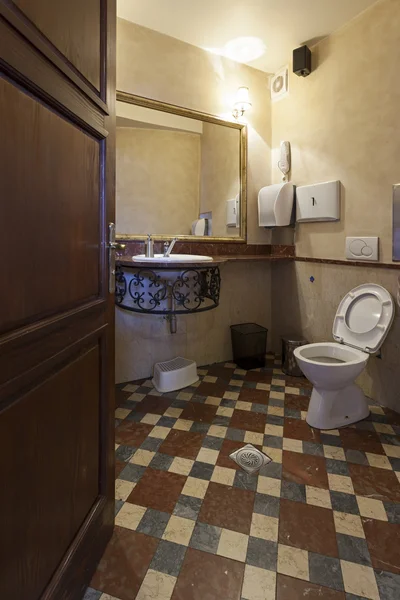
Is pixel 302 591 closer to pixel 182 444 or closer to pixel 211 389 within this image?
pixel 182 444

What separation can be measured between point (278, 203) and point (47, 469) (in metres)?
2.32

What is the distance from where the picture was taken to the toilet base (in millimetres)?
1793

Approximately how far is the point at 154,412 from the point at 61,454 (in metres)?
1.23

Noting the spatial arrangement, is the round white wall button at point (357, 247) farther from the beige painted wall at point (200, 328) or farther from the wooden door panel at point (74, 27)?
the wooden door panel at point (74, 27)

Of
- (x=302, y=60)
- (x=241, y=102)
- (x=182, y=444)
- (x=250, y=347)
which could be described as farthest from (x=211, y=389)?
(x=302, y=60)

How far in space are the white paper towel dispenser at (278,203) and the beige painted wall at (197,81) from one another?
16 centimetres

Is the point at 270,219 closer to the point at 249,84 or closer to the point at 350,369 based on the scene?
the point at 249,84

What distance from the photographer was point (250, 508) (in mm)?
1266

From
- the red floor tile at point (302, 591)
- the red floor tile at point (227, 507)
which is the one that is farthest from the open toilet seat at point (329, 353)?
the red floor tile at point (302, 591)

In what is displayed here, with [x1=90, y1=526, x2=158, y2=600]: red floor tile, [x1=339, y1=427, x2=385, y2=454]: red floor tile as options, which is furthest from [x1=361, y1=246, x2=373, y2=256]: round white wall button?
[x1=90, y1=526, x2=158, y2=600]: red floor tile

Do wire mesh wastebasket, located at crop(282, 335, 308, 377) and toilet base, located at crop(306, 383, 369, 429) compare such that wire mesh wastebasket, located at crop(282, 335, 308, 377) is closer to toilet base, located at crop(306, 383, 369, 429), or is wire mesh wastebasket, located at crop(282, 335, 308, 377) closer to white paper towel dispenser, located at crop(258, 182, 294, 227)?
toilet base, located at crop(306, 383, 369, 429)

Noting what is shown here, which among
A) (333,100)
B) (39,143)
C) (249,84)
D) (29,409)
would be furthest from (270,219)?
(29,409)

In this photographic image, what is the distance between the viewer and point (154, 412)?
1.99m

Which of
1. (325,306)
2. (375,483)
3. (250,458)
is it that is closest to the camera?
(375,483)
